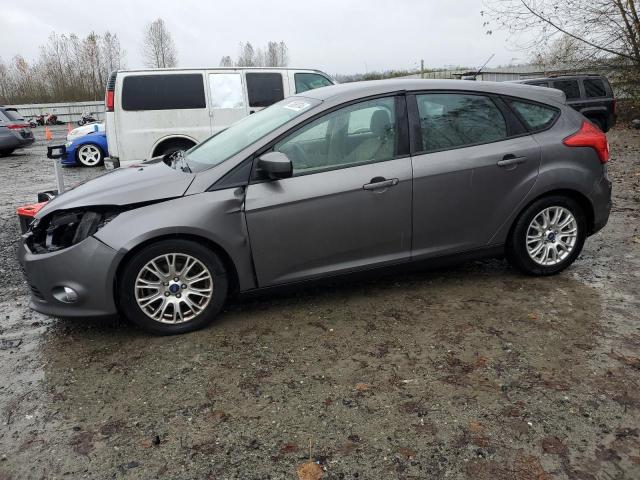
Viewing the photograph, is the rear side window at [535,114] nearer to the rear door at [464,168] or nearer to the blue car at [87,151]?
the rear door at [464,168]

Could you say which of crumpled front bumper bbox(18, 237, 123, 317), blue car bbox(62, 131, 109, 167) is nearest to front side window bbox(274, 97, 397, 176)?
crumpled front bumper bbox(18, 237, 123, 317)

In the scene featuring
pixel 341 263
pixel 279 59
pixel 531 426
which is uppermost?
pixel 279 59

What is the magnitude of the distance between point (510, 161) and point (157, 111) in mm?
6857

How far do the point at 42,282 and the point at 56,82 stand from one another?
41.7m

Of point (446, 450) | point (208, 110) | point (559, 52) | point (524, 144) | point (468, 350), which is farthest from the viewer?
point (559, 52)

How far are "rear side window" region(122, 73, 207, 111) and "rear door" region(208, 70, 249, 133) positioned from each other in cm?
19

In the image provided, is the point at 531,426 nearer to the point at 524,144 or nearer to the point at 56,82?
the point at 524,144

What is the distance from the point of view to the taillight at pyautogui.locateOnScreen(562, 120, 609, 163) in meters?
4.49

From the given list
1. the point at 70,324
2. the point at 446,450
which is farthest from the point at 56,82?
the point at 446,450

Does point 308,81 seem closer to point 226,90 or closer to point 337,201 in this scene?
point 226,90

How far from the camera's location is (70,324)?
162 inches

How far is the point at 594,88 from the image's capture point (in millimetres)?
Answer: 14758

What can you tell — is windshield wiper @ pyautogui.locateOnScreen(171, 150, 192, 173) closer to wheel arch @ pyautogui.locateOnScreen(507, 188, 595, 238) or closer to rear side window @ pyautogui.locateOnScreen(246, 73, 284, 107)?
wheel arch @ pyautogui.locateOnScreen(507, 188, 595, 238)

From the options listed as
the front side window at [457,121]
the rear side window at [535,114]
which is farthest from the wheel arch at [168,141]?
the rear side window at [535,114]
